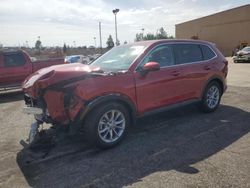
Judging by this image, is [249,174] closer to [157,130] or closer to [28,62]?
[157,130]

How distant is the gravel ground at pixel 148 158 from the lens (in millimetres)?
3820

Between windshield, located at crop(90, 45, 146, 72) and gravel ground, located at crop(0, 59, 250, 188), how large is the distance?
1.33 meters

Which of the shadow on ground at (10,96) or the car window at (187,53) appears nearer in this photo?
the car window at (187,53)

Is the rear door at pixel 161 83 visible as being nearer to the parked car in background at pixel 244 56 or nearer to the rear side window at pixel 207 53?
the rear side window at pixel 207 53

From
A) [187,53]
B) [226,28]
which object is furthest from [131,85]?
[226,28]

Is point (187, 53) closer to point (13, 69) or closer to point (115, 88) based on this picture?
point (115, 88)

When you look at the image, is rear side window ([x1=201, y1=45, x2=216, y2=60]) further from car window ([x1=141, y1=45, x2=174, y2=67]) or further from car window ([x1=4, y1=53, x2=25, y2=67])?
car window ([x1=4, y1=53, x2=25, y2=67])

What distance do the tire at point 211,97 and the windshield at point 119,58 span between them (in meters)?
2.11

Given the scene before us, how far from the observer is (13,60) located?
478 inches

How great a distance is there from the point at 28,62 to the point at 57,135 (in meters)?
7.46

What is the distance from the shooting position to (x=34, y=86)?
15.6 ft

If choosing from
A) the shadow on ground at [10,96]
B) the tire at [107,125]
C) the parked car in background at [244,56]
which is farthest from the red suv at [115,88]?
the parked car in background at [244,56]

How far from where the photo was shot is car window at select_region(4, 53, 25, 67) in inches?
473

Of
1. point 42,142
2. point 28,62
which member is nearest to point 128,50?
point 42,142
